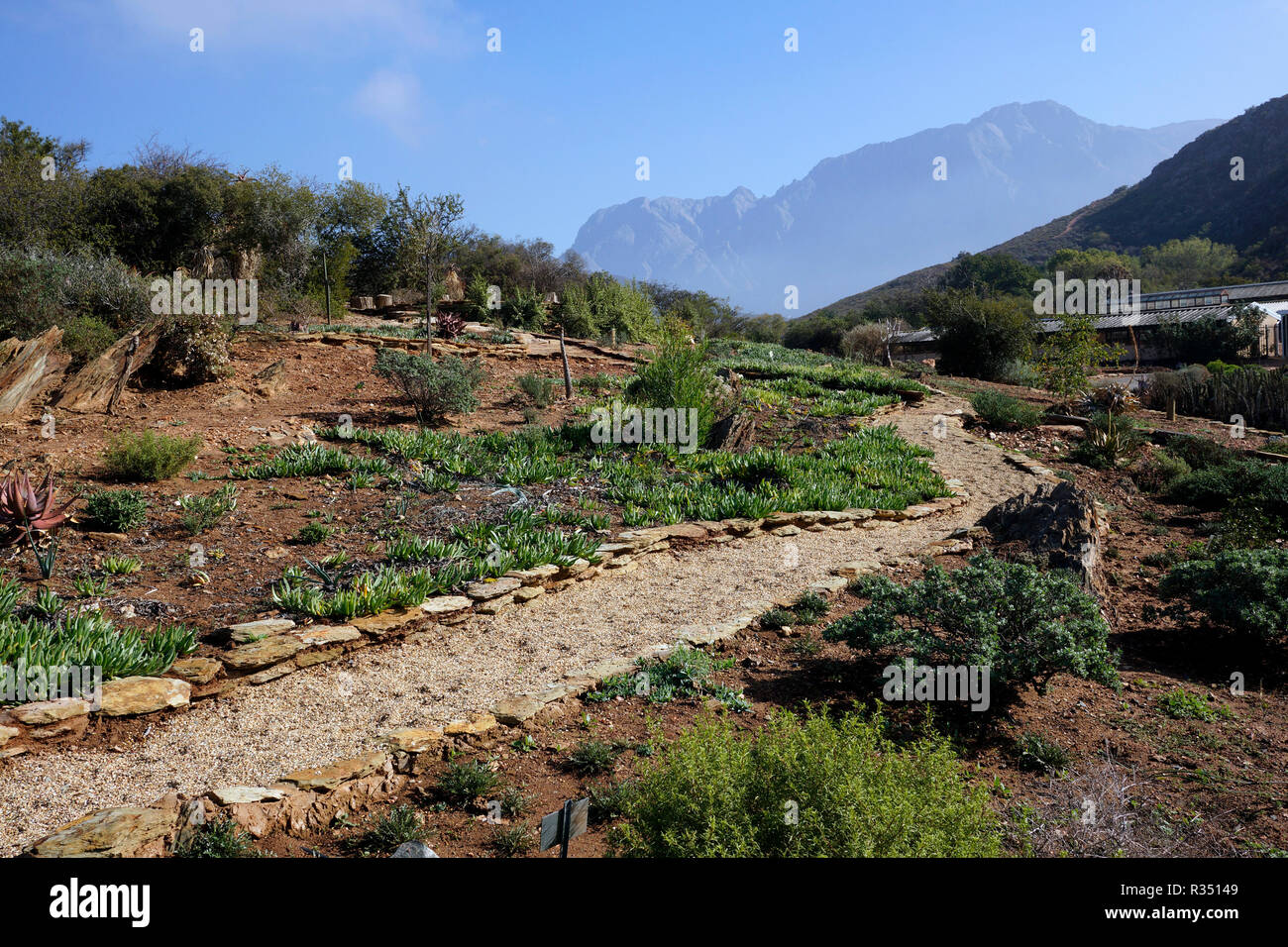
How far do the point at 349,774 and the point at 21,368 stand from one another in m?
9.47

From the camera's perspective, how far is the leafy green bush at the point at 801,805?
7.71 ft

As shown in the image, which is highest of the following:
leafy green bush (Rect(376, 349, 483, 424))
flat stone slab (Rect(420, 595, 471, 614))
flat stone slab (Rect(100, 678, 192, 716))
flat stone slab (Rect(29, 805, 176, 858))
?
leafy green bush (Rect(376, 349, 483, 424))

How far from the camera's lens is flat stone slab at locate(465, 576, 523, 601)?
598cm

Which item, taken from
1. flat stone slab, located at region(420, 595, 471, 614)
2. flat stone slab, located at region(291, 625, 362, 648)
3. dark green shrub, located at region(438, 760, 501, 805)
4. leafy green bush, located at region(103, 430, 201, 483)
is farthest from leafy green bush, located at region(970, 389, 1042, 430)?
leafy green bush, located at region(103, 430, 201, 483)

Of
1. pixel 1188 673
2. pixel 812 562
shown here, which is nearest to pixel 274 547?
pixel 812 562

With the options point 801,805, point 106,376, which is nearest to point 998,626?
point 801,805

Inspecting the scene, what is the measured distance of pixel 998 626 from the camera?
440 cm

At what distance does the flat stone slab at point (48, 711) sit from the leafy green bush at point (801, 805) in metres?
3.20

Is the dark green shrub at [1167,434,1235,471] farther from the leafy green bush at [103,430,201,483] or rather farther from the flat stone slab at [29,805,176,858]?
the leafy green bush at [103,430,201,483]

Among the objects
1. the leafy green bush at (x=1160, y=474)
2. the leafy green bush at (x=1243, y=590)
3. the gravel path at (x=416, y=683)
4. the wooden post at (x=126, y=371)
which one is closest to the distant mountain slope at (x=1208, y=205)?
the leafy green bush at (x=1160, y=474)

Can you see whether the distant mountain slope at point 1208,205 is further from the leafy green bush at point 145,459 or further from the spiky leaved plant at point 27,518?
the spiky leaved plant at point 27,518

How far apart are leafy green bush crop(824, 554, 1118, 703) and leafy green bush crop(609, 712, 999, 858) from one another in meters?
1.66

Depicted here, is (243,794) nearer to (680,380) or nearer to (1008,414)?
(680,380)
